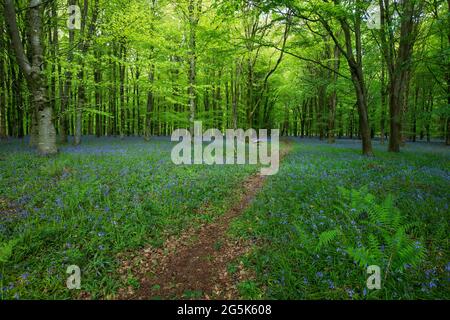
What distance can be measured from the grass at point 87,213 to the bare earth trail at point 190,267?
324mm

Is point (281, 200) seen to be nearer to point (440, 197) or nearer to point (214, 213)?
point (214, 213)

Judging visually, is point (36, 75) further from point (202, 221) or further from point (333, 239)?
point (333, 239)

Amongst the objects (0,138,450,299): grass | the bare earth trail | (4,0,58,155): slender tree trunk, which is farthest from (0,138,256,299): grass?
(4,0,58,155): slender tree trunk

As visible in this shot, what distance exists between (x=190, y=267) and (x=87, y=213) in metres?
3.03

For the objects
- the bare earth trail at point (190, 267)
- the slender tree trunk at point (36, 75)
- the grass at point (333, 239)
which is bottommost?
the bare earth trail at point (190, 267)

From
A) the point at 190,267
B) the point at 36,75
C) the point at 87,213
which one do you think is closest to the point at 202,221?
the point at 190,267

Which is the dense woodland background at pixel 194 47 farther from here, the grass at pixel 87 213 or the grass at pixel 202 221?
the grass at pixel 202 221

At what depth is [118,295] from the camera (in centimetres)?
383

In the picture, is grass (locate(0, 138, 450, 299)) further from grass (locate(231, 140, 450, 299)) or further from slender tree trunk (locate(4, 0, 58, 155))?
slender tree trunk (locate(4, 0, 58, 155))

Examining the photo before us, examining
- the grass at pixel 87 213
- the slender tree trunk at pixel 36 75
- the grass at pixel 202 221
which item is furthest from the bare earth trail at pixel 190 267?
the slender tree trunk at pixel 36 75

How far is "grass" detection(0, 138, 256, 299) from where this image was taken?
13.0 ft

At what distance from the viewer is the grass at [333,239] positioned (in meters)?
3.37

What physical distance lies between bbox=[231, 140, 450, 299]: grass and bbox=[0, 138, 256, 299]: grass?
1.96 m
